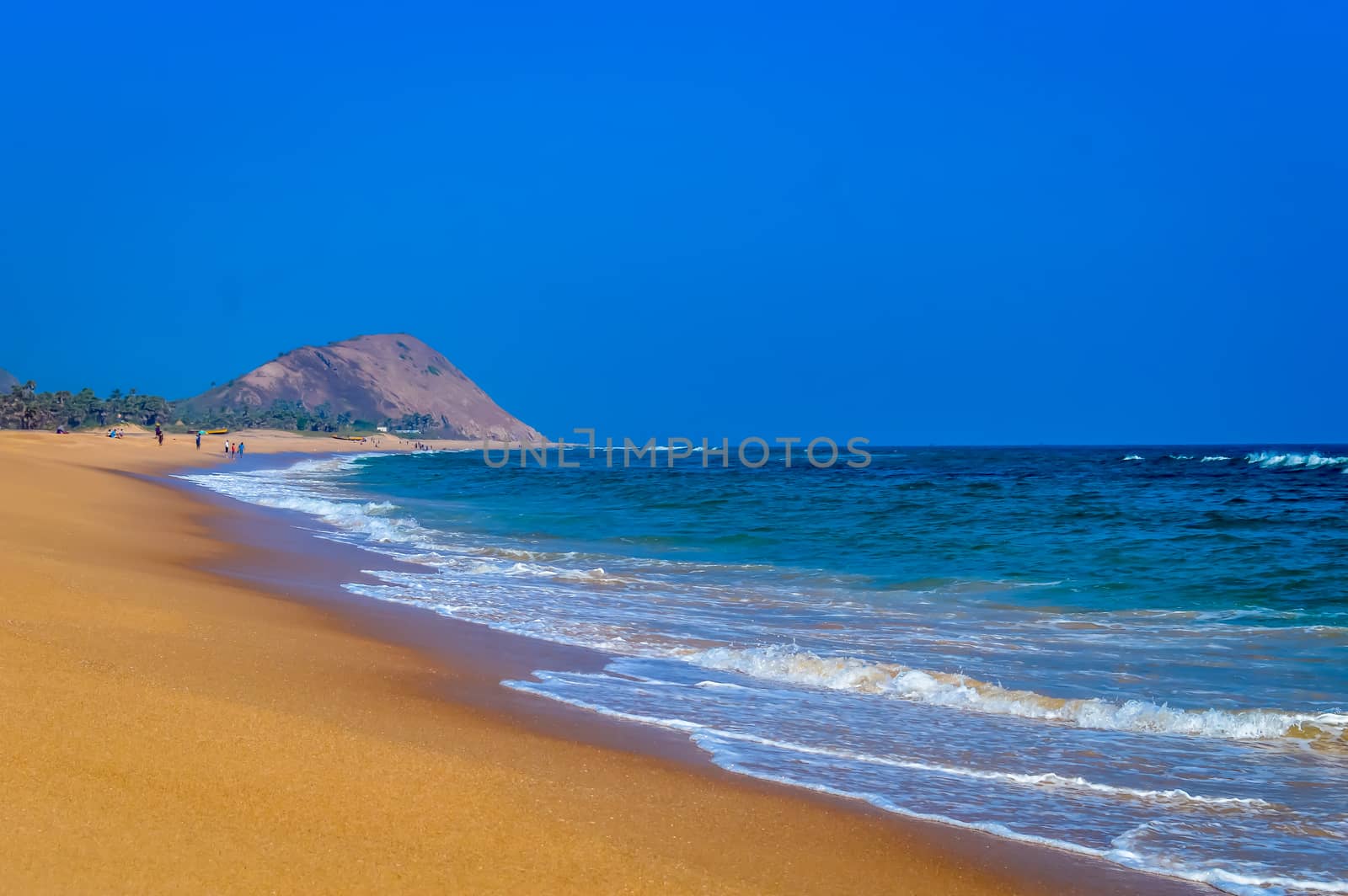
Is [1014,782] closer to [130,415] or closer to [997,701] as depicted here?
[997,701]

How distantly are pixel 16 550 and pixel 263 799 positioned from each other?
321 inches

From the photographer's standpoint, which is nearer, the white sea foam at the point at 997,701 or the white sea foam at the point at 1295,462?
the white sea foam at the point at 997,701

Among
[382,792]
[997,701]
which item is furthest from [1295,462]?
[382,792]

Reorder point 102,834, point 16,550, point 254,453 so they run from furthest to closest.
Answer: point 254,453 < point 16,550 < point 102,834

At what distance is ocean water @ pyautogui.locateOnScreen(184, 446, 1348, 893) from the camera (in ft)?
18.0

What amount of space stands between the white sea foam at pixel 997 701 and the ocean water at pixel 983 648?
24mm

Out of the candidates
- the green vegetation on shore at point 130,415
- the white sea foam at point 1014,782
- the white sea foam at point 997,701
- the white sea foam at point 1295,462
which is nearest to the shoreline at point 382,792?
the white sea foam at point 1014,782

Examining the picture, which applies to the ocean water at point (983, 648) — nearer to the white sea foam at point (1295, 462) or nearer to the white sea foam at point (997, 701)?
the white sea foam at point (997, 701)

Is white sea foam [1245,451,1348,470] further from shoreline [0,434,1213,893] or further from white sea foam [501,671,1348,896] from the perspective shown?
shoreline [0,434,1213,893]

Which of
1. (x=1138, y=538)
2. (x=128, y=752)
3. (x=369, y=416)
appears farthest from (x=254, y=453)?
(x=369, y=416)

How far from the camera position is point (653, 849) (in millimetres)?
4277

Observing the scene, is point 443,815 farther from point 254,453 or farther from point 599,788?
point 254,453

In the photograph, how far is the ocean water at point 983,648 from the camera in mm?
5473

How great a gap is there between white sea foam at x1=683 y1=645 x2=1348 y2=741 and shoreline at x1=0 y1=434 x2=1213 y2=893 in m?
2.20
